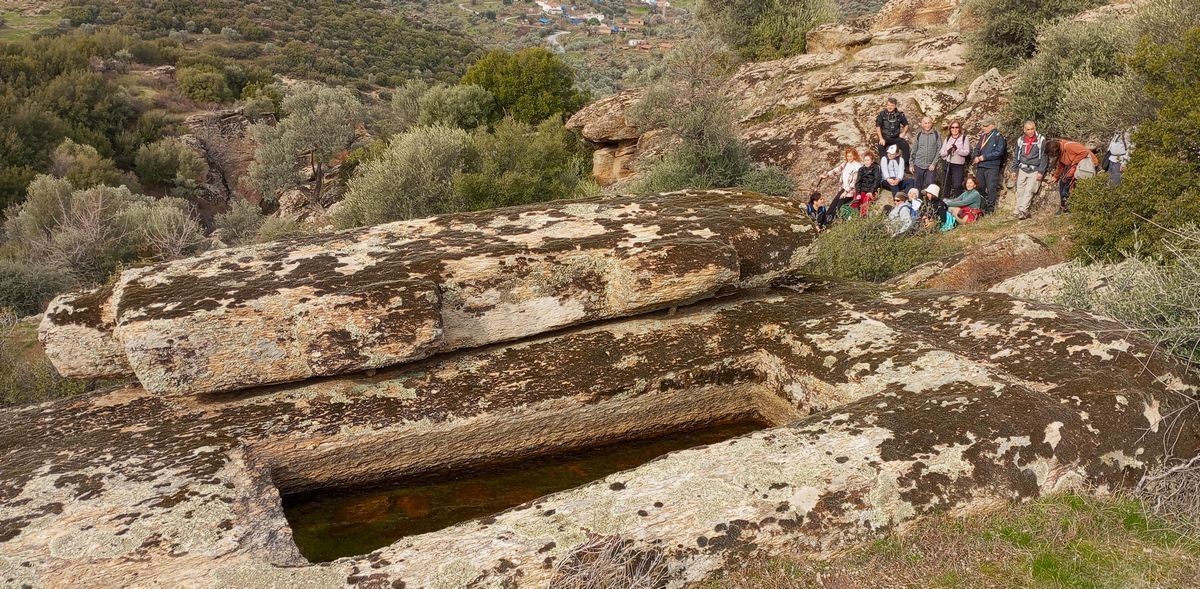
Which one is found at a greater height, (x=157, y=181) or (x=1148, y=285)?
(x=1148, y=285)

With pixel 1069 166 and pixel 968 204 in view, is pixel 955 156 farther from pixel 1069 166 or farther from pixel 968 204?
pixel 1069 166

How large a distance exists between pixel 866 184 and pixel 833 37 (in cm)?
941

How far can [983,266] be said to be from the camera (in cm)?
977

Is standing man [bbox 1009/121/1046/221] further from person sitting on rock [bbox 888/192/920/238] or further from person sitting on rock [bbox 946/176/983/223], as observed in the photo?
person sitting on rock [bbox 888/192/920/238]

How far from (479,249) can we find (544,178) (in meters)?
14.4

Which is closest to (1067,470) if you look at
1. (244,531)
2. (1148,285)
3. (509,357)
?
(1148,285)

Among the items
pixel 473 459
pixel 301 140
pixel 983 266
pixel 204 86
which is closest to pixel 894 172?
pixel 983 266

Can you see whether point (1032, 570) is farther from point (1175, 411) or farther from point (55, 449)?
point (55, 449)

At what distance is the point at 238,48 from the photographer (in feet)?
174

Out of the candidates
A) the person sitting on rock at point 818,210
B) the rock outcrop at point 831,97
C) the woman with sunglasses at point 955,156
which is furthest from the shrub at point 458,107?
the woman with sunglasses at point 955,156

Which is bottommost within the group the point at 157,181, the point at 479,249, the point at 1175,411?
the point at 157,181

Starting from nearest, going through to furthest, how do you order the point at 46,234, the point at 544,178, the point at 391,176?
the point at 391,176 < the point at 544,178 < the point at 46,234

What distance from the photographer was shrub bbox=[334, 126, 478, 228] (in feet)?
56.6

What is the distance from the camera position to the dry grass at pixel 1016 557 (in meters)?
3.50
